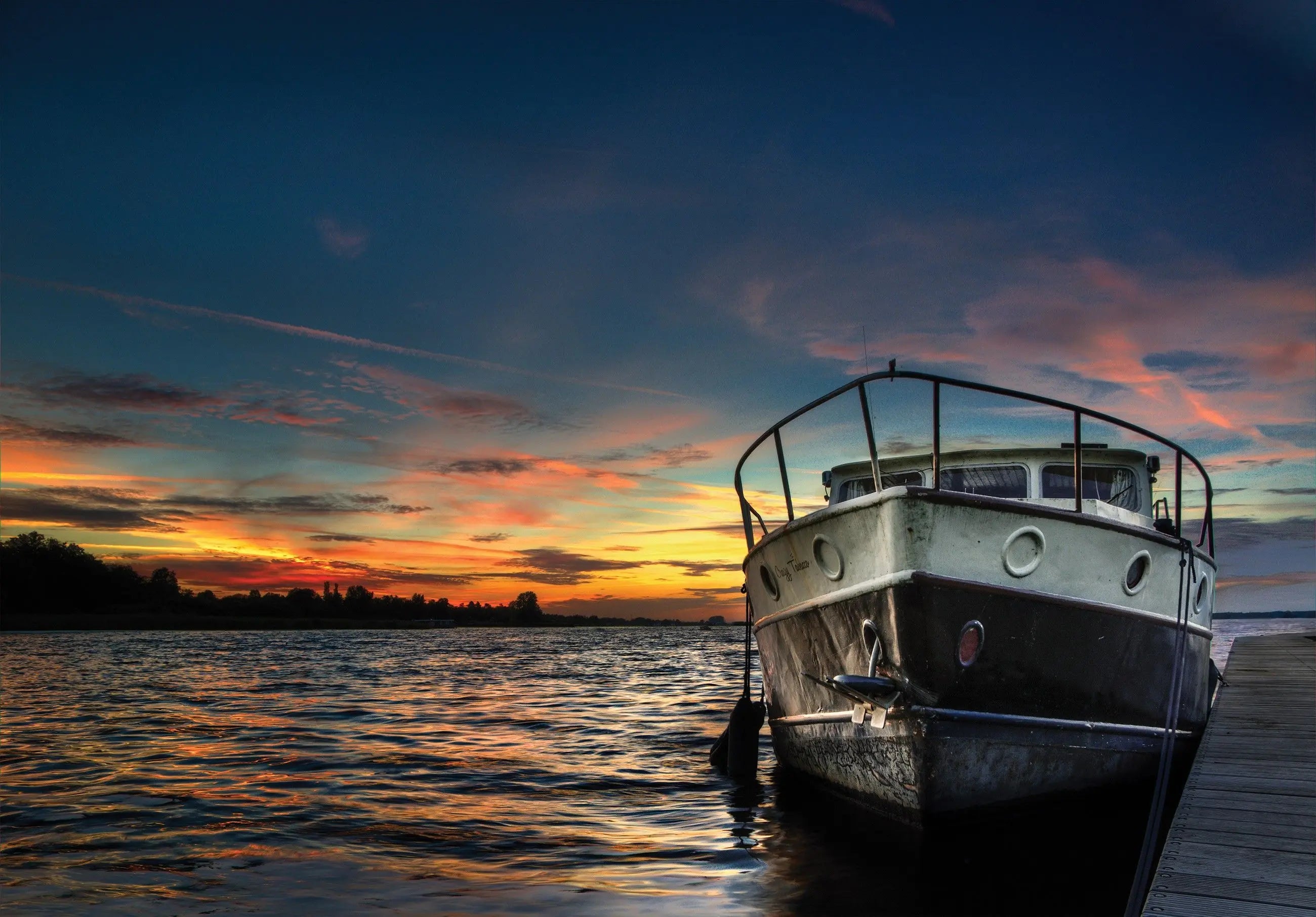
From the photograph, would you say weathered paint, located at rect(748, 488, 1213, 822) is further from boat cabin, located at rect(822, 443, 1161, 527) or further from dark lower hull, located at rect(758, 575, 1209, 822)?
boat cabin, located at rect(822, 443, 1161, 527)

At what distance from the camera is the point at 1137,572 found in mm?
7305

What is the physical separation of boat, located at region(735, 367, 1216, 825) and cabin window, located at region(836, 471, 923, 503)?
180 cm

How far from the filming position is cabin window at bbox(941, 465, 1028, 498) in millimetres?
8906

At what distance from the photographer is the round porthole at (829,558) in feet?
22.7

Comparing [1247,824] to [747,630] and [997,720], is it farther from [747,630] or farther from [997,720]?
[747,630]

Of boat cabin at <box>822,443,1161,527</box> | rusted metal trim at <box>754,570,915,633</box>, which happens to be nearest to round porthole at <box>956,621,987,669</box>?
rusted metal trim at <box>754,570,915,633</box>

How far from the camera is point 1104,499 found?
9.19 m

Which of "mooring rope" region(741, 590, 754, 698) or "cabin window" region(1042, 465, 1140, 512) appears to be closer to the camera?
"cabin window" region(1042, 465, 1140, 512)

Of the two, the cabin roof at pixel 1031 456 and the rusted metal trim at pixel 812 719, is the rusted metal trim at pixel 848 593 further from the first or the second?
the cabin roof at pixel 1031 456

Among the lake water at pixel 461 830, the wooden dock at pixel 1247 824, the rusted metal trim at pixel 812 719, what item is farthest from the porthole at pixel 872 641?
the wooden dock at pixel 1247 824

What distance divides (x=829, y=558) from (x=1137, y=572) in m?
2.61

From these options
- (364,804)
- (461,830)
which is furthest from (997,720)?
(364,804)

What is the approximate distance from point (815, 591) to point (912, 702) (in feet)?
4.30

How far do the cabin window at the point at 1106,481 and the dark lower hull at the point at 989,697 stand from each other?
5.57ft
